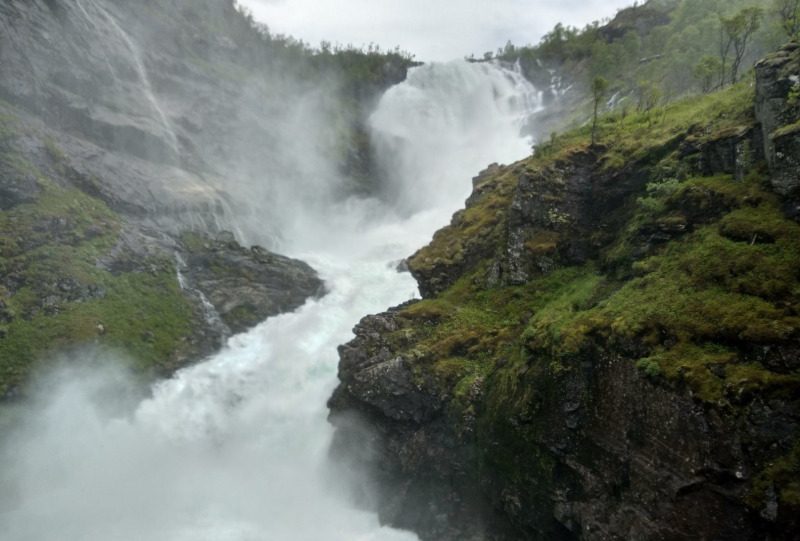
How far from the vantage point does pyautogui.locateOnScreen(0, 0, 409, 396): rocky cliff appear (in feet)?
91.6

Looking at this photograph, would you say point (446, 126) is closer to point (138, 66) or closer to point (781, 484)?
point (138, 66)

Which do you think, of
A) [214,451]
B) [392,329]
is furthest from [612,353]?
[214,451]

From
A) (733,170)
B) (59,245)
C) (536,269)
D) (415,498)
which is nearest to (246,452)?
(415,498)

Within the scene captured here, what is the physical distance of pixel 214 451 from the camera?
23172mm

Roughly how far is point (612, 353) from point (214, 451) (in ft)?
60.1

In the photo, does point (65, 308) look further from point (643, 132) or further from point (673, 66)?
point (673, 66)

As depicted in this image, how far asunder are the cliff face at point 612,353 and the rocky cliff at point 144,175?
1524 centimetres

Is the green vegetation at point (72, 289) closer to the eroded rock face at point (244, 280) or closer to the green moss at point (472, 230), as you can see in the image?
the eroded rock face at point (244, 280)

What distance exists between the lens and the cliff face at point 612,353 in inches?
409

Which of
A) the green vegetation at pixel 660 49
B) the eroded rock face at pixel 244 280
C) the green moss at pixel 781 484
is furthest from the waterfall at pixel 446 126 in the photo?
the green moss at pixel 781 484

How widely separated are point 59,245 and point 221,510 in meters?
19.8

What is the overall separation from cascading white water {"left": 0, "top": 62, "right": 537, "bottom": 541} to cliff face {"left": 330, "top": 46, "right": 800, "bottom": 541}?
287 cm

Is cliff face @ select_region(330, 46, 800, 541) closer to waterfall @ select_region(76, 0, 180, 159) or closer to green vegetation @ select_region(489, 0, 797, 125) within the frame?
green vegetation @ select_region(489, 0, 797, 125)

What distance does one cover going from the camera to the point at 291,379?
→ 1048 inches
